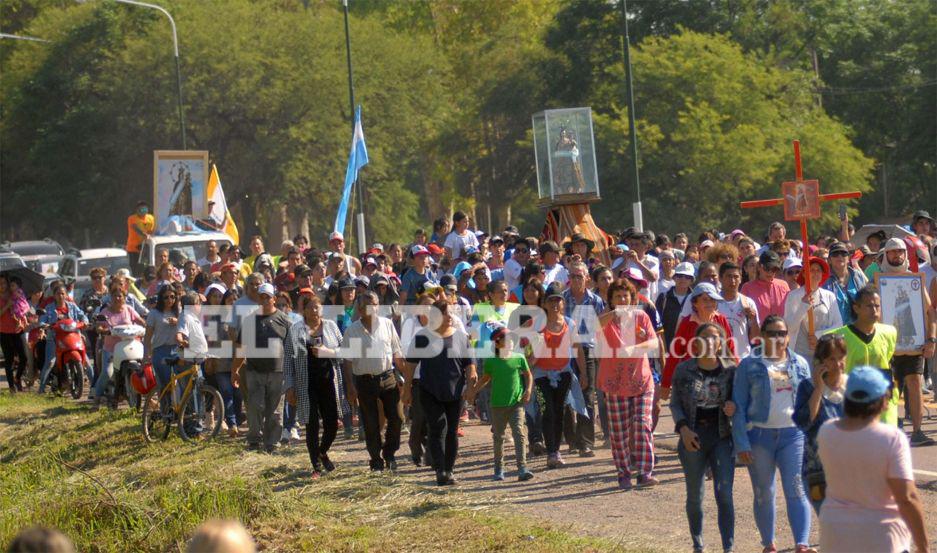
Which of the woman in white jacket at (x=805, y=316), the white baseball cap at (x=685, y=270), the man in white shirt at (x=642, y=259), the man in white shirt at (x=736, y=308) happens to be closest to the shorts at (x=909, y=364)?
the woman in white jacket at (x=805, y=316)

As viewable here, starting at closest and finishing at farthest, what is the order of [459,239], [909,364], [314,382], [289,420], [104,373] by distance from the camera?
[909,364]
[314,382]
[289,420]
[104,373]
[459,239]

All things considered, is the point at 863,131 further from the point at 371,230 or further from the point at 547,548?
the point at 547,548

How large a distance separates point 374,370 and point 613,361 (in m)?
2.14

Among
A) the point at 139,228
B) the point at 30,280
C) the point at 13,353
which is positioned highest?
the point at 139,228

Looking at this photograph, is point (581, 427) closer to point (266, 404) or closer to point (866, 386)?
point (266, 404)

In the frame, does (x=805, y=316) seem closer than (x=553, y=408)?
Yes

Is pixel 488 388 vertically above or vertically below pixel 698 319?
below

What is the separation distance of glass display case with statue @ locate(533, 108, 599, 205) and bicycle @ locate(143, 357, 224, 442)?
6.90 metres

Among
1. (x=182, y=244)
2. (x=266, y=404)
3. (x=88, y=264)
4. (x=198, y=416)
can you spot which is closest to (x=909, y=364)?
(x=266, y=404)

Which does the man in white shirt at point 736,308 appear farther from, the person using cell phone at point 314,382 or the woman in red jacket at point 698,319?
the person using cell phone at point 314,382

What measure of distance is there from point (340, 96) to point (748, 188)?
15092mm

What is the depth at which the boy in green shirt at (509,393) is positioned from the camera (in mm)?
11641

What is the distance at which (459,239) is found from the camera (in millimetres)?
18312

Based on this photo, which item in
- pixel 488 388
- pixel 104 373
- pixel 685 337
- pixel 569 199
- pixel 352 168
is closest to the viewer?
pixel 685 337
